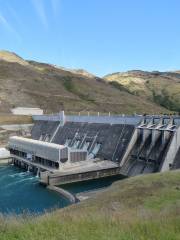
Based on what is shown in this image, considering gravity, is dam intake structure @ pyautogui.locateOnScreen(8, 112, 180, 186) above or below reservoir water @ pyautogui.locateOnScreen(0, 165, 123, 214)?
above

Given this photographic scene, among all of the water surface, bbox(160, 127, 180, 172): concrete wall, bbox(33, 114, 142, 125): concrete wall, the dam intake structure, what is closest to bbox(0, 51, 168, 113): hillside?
bbox(33, 114, 142, 125): concrete wall

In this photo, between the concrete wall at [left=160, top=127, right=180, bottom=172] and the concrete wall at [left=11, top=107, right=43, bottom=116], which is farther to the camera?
the concrete wall at [left=11, top=107, right=43, bottom=116]

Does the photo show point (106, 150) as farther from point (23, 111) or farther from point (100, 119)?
point (23, 111)

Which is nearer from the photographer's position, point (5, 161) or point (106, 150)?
point (106, 150)

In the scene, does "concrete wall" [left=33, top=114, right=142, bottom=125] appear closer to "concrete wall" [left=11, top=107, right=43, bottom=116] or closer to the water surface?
"concrete wall" [left=11, top=107, right=43, bottom=116]

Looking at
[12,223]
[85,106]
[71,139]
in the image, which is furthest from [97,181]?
[85,106]

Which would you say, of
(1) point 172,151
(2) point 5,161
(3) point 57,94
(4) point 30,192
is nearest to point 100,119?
(1) point 172,151
